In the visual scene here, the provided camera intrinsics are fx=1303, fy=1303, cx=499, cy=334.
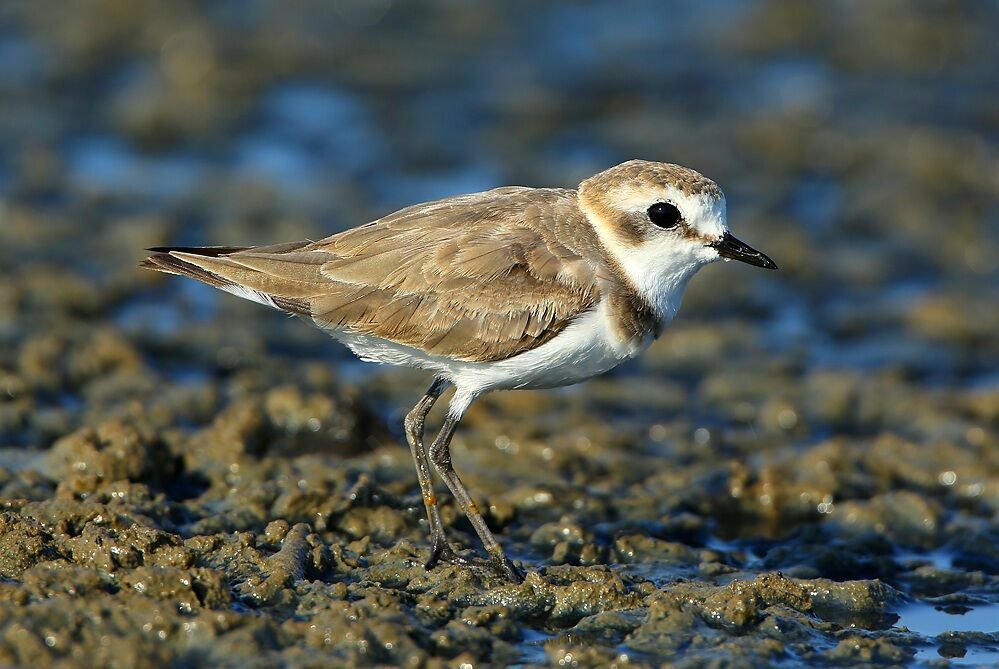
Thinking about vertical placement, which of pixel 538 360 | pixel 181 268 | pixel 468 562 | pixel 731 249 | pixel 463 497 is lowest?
pixel 468 562

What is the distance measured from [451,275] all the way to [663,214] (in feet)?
3.64

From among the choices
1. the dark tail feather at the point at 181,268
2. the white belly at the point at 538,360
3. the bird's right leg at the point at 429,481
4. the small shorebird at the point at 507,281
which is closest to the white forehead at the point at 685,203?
the small shorebird at the point at 507,281

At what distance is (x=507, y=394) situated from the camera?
944 cm

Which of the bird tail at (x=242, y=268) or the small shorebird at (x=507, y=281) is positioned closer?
the small shorebird at (x=507, y=281)

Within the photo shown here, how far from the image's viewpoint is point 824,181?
12.6 metres

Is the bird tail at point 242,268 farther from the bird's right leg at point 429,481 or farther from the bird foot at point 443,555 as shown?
the bird foot at point 443,555

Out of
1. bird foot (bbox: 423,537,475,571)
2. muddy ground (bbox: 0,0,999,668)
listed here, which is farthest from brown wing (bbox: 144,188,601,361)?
muddy ground (bbox: 0,0,999,668)

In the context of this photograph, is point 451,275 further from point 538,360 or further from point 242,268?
point 242,268

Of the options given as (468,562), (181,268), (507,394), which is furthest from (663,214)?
(507,394)

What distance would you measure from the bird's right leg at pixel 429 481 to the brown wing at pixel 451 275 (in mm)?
515

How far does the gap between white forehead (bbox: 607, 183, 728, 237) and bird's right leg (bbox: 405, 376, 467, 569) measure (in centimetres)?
136

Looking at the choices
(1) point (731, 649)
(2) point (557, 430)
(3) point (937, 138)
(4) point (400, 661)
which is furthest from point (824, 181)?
(4) point (400, 661)

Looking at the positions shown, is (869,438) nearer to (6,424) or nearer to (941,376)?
(941,376)

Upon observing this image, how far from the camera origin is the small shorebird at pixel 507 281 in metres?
6.41
